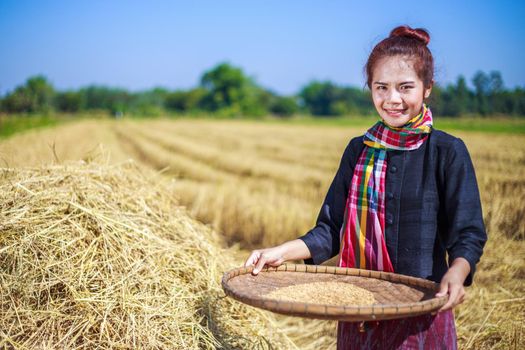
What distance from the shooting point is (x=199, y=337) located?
9.24ft

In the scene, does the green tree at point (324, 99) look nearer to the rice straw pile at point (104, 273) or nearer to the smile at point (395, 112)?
the rice straw pile at point (104, 273)

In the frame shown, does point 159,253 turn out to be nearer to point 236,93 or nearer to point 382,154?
point 382,154

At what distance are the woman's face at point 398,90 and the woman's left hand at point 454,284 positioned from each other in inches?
21.7

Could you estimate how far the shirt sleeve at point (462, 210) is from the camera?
179 cm

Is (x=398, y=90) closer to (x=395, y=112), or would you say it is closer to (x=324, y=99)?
(x=395, y=112)

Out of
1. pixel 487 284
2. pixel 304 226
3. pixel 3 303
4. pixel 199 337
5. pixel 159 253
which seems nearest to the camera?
pixel 3 303

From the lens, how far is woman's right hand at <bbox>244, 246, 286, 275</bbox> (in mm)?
2059

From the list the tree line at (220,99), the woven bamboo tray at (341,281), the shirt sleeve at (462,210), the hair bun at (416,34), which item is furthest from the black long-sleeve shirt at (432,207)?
the tree line at (220,99)

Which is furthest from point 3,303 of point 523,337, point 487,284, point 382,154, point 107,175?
point 487,284

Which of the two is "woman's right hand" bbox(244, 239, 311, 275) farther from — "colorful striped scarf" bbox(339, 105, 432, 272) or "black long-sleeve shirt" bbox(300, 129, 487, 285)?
"black long-sleeve shirt" bbox(300, 129, 487, 285)

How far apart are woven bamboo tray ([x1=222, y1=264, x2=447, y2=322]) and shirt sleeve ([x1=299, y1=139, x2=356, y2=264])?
0.26 ft

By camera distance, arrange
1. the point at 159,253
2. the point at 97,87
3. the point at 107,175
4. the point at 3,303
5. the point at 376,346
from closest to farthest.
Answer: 1. the point at 376,346
2. the point at 3,303
3. the point at 159,253
4. the point at 107,175
5. the point at 97,87

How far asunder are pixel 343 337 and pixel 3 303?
169 centimetres

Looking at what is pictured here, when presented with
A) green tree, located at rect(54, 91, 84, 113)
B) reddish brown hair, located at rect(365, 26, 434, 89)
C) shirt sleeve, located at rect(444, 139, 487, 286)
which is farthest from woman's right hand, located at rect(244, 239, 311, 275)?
green tree, located at rect(54, 91, 84, 113)
